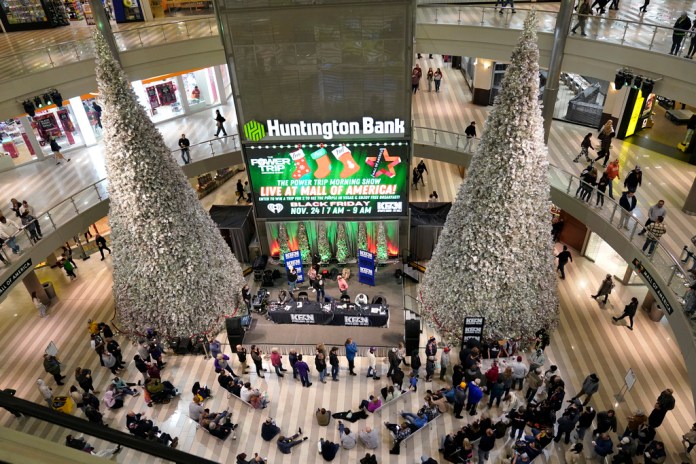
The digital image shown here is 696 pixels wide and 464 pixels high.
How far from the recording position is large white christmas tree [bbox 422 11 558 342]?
11711 millimetres

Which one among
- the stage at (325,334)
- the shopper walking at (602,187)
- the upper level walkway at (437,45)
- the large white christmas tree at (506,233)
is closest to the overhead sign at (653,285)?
the large white christmas tree at (506,233)

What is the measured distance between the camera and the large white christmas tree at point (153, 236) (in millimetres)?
12734

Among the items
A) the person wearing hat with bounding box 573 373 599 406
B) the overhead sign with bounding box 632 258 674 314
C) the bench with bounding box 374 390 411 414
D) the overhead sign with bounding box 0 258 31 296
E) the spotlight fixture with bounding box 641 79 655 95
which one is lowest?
the bench with bounding box 374 390 411 414

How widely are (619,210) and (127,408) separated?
14604 mm

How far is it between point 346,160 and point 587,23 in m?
8.75

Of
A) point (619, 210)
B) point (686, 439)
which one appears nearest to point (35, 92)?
point (619, 210)

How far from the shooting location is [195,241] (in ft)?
47.6

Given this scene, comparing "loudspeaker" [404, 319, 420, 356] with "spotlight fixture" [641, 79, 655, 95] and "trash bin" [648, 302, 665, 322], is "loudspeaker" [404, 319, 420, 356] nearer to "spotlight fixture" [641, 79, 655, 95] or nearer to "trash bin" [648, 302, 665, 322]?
"trash bin" [648, 302, 665, 322]

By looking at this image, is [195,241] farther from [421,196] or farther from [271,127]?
[421,196]

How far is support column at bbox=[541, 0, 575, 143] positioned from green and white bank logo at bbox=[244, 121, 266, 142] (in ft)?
30.5

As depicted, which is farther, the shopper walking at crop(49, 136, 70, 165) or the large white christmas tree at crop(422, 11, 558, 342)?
the shopper walking at crop(49, 136, 70, 165)

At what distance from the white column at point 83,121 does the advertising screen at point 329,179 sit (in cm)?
983

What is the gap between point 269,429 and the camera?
1236cm

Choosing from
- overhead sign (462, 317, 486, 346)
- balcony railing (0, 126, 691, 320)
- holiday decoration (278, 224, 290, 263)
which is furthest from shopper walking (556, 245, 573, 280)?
holiday decoration (278, 224, 290, 263)
